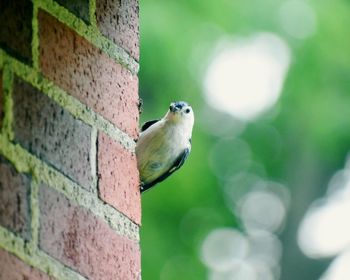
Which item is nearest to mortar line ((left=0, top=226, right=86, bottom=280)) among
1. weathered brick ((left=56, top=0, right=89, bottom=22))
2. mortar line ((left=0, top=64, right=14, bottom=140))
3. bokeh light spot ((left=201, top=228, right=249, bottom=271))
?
mortar line ((left=0, top=64, right=14, bottom=140))

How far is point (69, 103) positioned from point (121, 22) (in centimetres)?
23

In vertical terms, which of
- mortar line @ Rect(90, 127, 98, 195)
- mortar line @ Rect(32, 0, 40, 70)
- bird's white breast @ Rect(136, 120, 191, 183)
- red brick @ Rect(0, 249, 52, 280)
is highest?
bird's white breast @ Rect(136, 120, 191, 183)

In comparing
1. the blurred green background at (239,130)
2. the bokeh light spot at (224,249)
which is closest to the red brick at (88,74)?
the blurred green background at (239,130)

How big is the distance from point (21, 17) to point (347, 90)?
29.0ft

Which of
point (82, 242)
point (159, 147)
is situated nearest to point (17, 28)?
point (82, 242)

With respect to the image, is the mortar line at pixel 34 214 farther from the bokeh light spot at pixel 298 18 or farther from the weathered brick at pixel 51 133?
the bokeh light spot at pixel 298 18

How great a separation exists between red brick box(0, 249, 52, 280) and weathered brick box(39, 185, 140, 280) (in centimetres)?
3

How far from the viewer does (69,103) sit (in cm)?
144

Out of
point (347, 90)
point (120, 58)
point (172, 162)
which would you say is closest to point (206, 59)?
point (347, 90)

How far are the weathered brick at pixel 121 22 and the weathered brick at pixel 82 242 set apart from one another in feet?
0.87

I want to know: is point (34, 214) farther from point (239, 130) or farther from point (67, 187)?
point (239, 130)

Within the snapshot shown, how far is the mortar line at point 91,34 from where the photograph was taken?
1.45 metres

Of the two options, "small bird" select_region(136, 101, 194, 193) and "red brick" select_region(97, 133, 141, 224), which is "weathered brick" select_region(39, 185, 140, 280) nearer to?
"red brick" select_region(97, 133, 141, 224)

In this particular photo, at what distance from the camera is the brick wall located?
4.32 ft
